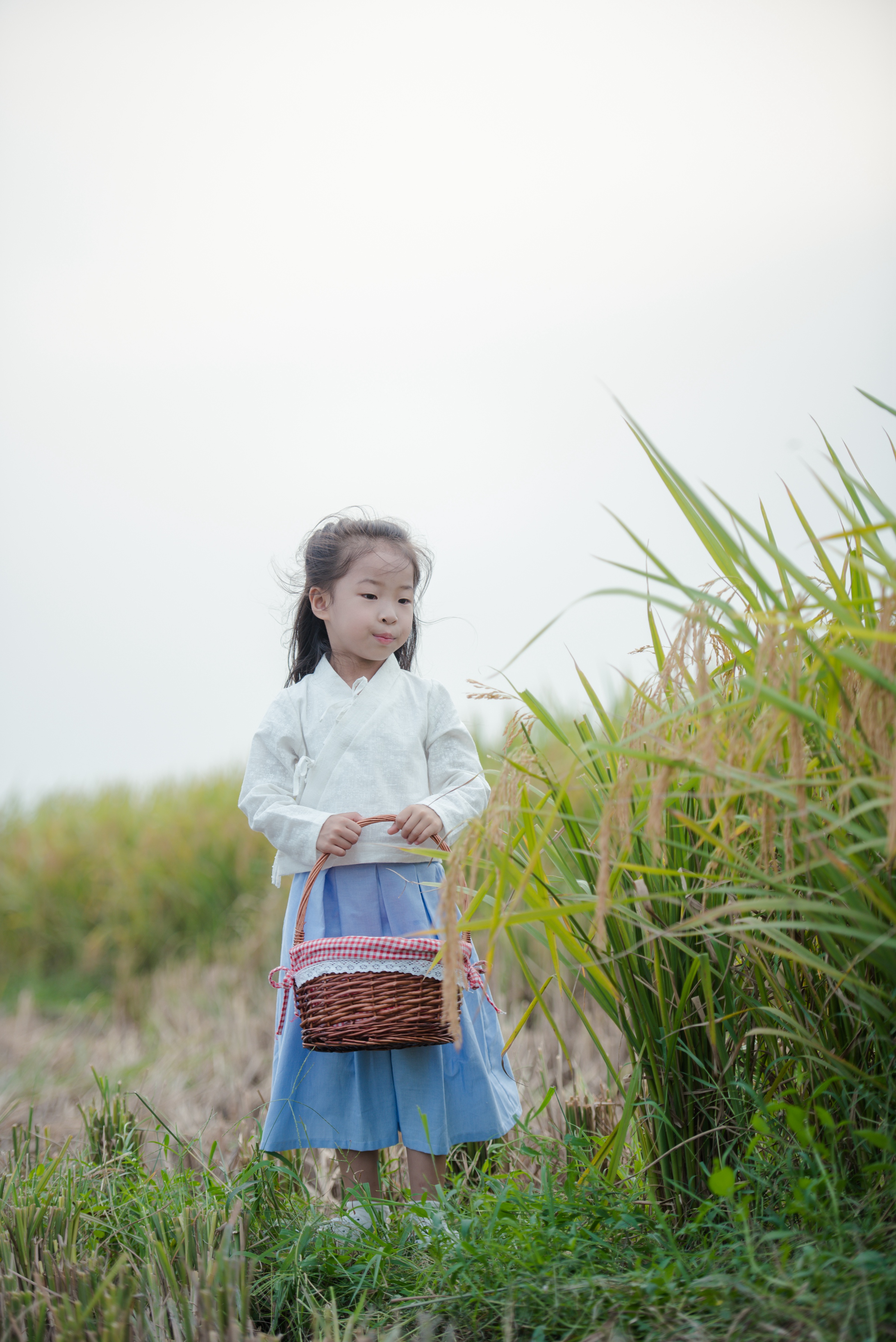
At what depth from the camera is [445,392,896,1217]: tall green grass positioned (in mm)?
1373

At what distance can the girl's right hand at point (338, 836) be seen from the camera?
2.13 m

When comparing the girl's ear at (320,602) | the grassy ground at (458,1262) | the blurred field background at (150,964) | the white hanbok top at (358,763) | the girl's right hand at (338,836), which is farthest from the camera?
the blurred field background at (150,964)

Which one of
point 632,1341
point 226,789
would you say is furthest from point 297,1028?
point 226,789

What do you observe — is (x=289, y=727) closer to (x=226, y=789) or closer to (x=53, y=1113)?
(x=53, y=1113)

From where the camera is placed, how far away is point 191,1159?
8.45 feet

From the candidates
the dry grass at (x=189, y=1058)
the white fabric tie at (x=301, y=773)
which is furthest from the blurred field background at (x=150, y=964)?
the white fabric tie at (x=301, y=773)

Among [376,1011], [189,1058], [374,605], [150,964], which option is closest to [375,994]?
[376,1011]

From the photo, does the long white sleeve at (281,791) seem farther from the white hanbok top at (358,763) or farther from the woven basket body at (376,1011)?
the woven basket body at (376,1011)

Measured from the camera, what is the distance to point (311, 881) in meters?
2.14

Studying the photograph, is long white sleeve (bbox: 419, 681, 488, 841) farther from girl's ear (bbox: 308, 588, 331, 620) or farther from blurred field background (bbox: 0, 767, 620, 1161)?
blurred field background (bbox: 0, 767, 620, 1161)

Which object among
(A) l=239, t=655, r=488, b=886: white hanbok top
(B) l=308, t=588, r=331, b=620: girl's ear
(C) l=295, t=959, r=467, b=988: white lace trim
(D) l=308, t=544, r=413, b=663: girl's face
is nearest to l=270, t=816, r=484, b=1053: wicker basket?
(C) l=295, t=959, r=467, b=988: white lace trim

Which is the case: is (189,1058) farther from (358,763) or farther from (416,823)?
(416,823)

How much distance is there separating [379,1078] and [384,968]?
1.33ft

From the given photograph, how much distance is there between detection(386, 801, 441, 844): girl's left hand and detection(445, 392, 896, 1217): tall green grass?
0.26m
